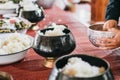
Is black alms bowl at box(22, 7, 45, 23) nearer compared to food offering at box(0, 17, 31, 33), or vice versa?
food offering at box(0, 17, 31, 33)

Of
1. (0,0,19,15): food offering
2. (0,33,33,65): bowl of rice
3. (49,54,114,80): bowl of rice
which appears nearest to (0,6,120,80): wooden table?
(0,33,33,65): bowl of rice

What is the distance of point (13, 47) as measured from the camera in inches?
52.5

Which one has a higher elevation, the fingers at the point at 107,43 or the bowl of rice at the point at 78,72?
the bowl of rice at the point at 78,72

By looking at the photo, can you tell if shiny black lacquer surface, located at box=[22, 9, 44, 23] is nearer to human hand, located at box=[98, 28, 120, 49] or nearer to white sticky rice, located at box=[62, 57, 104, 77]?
human hand, located at box=[98, 28, 120, 49]

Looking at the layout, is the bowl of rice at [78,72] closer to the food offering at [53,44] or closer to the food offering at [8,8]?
the food offering at [53,44]

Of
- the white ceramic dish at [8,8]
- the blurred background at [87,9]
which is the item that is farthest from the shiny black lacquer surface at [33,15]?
the blurred background at [87,9]

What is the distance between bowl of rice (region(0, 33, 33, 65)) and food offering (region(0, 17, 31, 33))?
0.28 meters

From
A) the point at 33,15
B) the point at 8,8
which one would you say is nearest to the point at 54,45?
the point at 33,15

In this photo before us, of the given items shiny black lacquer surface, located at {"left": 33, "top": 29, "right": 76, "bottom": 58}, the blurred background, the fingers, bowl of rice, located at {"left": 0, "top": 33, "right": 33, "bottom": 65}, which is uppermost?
shiny black lacquer surface, located at {"left": 33, "top": 29, "right": 76, "bottom": 58}

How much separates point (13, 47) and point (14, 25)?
52 cm

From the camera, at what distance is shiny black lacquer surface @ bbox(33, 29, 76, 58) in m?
1.24

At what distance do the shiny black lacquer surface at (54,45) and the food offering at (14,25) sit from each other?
1.64 ft

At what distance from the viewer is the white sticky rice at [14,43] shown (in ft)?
4.31

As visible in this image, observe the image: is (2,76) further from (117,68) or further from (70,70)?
(117,68)
